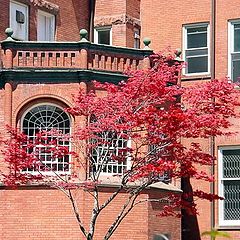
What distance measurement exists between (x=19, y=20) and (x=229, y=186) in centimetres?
838

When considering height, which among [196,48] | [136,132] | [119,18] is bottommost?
[136,132]

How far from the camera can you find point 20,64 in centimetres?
1841

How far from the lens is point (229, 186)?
22109 mm

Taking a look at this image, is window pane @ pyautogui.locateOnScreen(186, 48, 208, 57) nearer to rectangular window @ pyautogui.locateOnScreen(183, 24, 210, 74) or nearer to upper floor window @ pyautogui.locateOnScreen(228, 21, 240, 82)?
rectangular window @ pyautogui.locateOnScreen(183, 24, 210, 74)

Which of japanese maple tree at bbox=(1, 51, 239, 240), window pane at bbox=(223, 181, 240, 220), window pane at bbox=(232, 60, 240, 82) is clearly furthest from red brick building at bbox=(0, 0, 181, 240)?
window pane at bbox=(232, 60, 240, 82)

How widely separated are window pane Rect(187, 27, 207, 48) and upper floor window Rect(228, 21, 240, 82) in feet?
3.25

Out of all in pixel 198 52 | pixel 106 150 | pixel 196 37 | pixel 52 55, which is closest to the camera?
pixel 106 150

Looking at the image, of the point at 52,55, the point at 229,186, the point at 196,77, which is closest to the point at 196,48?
the point at 196,77

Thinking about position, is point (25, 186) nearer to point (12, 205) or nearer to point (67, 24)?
point (12, 205)

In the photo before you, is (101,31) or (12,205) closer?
(12,205)

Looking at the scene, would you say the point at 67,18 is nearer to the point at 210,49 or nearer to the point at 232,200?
the point at 210,49

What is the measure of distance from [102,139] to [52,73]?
3329mm

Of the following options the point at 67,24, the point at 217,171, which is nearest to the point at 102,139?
the point at 217,171

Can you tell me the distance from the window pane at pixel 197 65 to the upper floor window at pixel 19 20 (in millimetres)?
5488
